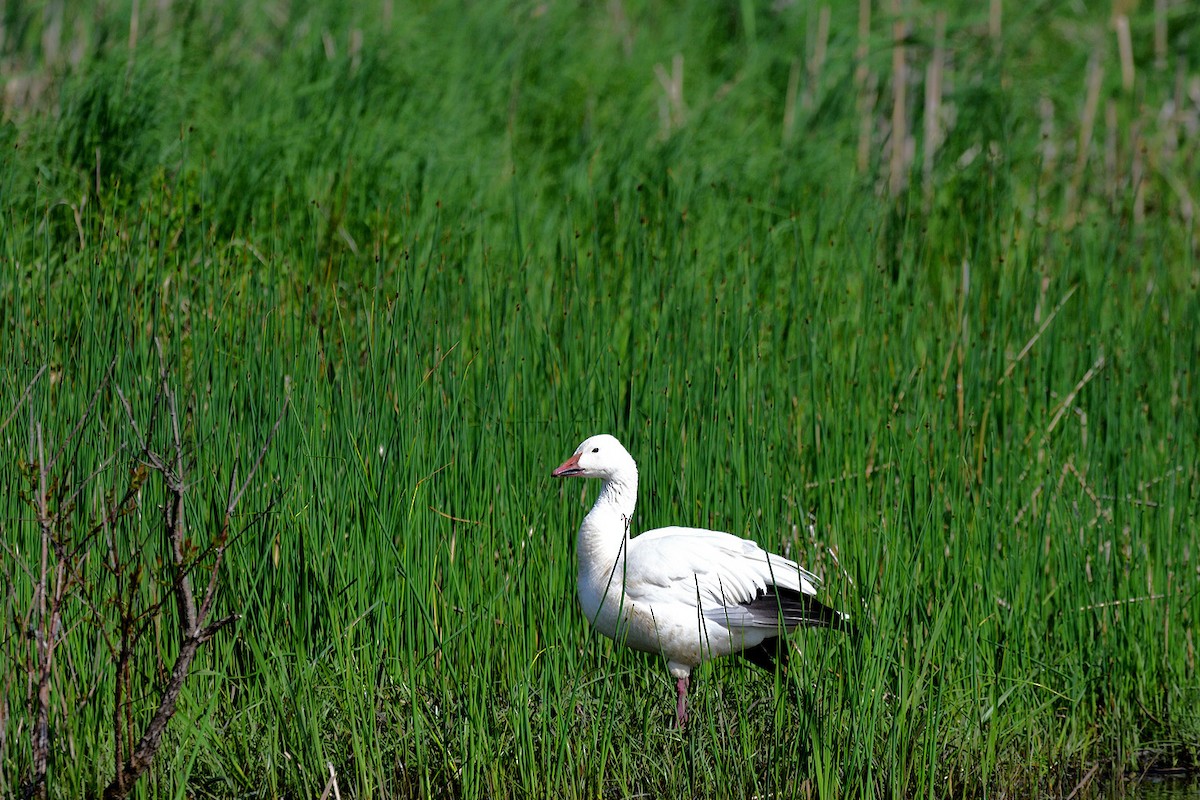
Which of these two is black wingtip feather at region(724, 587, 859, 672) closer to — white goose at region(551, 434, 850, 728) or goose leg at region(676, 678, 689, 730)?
white goose at region(551, 434, 850, 728)

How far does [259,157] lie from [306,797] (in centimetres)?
334

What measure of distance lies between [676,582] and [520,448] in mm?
733

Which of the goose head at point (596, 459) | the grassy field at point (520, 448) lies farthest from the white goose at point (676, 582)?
the grassy field at point (520, 448)

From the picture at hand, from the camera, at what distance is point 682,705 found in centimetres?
381

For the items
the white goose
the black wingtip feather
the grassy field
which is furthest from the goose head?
the black wingtip feather

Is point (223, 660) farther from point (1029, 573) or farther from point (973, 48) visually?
point (973, 48)

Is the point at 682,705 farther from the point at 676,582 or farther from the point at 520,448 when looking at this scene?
the point at 520,448

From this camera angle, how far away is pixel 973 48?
806 centimetres

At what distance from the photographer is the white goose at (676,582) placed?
3805 mm

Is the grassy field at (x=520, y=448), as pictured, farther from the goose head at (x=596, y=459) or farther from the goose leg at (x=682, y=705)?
the goose head at (x=596, y=459)

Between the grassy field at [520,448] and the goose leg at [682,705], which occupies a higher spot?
the grassy field at [520,448]

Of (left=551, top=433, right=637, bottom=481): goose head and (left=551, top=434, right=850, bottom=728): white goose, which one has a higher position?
(left=551, top=433, right=637, bottom=481): goose head

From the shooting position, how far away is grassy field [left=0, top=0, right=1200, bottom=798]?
11.7ft

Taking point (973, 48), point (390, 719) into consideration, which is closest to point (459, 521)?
point (390, 719)
